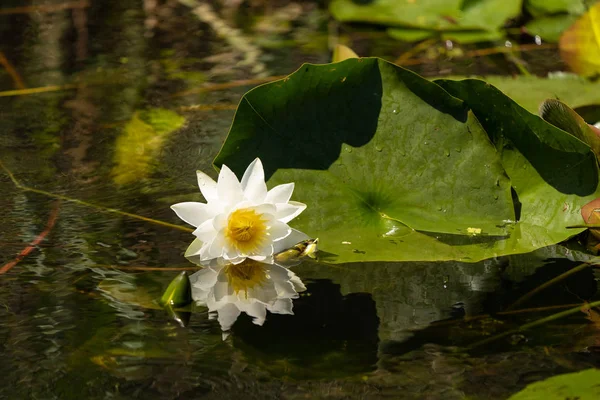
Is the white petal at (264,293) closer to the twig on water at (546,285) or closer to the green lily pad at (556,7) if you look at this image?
the twig on water at (546,285)

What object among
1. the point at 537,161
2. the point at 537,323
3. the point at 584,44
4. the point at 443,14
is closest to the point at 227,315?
the point at 537,323

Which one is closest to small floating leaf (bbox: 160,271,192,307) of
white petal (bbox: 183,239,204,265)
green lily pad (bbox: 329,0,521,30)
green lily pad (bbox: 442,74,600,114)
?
white petal (bbox: 183,239,204,265)

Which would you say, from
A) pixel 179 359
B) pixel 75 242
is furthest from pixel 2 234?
pixel 179 359

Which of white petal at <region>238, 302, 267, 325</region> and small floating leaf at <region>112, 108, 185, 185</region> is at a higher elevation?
small floating leaf at <region>112, 108, 185, 185</region>

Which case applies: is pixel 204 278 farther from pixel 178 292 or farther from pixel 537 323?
pixel 537 323

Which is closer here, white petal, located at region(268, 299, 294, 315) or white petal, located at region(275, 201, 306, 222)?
white petal, located at region(268, 299, 294, 315)

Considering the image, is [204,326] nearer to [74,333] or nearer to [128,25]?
[74,333]

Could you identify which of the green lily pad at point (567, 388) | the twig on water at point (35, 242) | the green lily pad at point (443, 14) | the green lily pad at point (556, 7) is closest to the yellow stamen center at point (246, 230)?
the twig on water at point (35, 242)

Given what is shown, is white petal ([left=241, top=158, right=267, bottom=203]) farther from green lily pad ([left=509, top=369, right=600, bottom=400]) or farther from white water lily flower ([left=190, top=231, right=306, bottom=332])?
green lily pad ([left=509, top=369, right=600, bottom=400])
